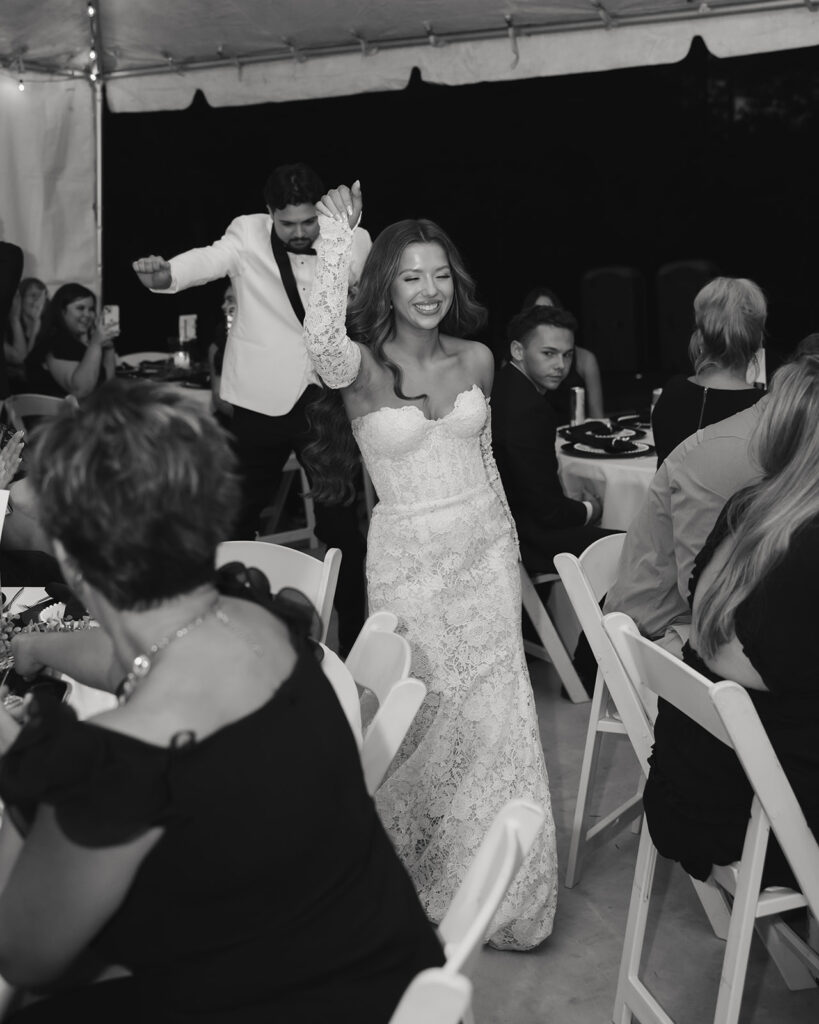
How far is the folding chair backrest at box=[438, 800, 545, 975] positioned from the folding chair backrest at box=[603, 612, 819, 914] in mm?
512

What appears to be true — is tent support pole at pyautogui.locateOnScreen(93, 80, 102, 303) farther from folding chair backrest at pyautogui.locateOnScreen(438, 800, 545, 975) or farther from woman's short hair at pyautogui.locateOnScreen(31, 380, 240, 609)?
folding chair backrest at pyautogui.locateOnScreen(438, 800, 545, 975)

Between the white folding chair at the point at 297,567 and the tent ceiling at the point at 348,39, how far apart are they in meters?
3.25

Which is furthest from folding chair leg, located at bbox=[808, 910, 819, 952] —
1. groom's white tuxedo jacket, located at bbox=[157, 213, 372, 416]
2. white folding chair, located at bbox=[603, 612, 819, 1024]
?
groom's white tuxedo jacket, located at bbox=[157, 213, 372, 416]

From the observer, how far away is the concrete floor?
7.99 feet

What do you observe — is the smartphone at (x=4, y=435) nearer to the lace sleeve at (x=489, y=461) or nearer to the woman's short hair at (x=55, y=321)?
the lace sleeve at (x=489, y=461)

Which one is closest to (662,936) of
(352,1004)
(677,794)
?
(677,794)

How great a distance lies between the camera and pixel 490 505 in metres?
2.86

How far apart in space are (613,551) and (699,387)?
0.88 meters

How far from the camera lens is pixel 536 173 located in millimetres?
10352

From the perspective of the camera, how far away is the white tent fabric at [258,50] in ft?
16.5

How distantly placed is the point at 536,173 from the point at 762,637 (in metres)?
8.92

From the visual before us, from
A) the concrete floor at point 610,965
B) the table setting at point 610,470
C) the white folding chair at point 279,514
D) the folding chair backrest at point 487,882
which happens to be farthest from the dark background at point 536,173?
the folding chair backrest at point 487,882

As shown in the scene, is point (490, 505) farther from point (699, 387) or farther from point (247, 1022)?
point (247, 1022)

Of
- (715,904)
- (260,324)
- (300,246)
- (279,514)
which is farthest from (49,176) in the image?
(715,904)
